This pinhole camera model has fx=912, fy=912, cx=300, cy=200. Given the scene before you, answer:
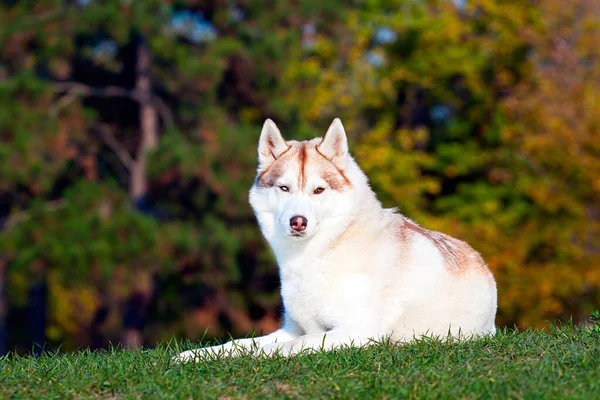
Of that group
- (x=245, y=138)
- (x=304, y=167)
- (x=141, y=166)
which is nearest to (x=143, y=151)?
(x=141, y=166)

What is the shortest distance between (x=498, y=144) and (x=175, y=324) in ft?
39.0

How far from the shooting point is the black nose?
23.1 feet

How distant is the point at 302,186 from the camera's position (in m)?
7.33

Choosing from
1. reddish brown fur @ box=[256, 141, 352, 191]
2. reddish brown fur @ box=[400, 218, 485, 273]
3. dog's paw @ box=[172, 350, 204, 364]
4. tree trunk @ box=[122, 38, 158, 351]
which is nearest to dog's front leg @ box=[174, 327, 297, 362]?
dog's paw @ box=[172, 350, 204, 364]

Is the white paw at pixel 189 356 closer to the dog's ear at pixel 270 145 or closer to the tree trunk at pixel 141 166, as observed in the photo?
the dog's ear at pixel 270 145

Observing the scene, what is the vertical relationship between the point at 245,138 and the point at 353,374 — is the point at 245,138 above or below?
above

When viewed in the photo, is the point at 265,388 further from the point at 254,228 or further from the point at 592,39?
the point at 592,39

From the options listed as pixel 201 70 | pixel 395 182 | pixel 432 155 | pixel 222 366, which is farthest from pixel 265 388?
pixel 432 155

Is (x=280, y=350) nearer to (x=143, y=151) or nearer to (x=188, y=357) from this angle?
(x=188, y=357)

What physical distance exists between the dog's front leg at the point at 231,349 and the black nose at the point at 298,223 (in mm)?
905

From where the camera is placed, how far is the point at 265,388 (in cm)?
567

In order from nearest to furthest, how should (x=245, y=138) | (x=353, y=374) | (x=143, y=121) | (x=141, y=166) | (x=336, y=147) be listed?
(x=353, y=374) → (x=336, y=147) → (x=245, y=138) → (x=141, y=166) → (x=143, y=121)

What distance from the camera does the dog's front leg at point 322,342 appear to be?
6668mm

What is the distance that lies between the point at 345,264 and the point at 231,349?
3.67 ft
